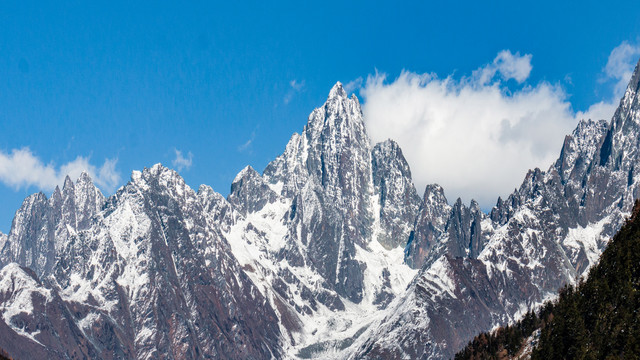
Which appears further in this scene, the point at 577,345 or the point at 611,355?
the point at 577,345

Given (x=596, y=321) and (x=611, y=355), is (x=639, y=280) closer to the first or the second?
(x=596, y=321)

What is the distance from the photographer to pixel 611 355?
577 ft

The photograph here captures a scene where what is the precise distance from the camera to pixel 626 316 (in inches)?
7338

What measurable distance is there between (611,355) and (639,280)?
28245 mm

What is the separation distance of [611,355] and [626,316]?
13.1 metres

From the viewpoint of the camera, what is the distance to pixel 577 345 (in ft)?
648

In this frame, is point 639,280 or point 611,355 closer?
point 611,355

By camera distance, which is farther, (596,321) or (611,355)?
(596,321)

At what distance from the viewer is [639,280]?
199250 mm

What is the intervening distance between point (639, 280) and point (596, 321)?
37.4ft

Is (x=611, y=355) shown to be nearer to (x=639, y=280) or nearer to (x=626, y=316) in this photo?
(x=626, y=316)

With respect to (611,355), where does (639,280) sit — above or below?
above

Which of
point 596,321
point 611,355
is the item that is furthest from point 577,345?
point 611,355
